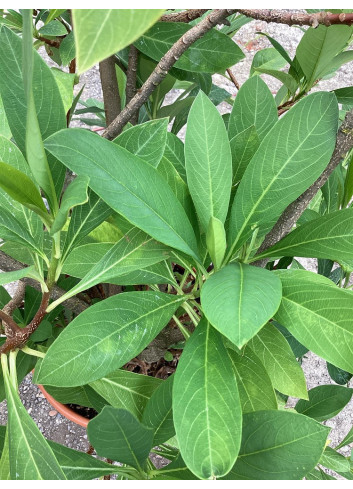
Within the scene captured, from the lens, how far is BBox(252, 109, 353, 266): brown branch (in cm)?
41

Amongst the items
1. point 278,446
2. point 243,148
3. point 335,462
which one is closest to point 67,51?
point 243,148

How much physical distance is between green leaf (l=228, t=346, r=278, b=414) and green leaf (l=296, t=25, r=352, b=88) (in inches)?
13.8

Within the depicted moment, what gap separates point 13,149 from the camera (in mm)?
409

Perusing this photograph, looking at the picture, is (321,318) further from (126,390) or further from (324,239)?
(126,390)

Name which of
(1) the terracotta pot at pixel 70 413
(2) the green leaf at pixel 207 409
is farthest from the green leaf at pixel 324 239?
(1) the terracotta pot at pixel 70 413

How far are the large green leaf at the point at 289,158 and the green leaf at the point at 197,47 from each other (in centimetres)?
19

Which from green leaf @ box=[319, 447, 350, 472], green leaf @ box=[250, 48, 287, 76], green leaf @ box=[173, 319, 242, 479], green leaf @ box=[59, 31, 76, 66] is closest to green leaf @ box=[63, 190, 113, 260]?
green leaf @ box=[173, 319, 242, 479]

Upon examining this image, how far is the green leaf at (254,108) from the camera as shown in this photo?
0.49 metres

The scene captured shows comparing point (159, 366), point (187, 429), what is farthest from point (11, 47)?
point (159, 366)

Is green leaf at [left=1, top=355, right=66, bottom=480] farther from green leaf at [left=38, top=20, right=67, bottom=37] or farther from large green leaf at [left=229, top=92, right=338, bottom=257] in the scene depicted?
green leaf at [left=38, top=20, right=67, bottom=37]

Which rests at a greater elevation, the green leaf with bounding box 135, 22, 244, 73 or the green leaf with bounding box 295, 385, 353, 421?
the green leaf with bounding box 135, 22, 244, 73

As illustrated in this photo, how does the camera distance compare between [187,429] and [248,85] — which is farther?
[248,85]

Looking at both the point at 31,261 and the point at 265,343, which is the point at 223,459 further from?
the point at 31,261

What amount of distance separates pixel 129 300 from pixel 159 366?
46 cm
